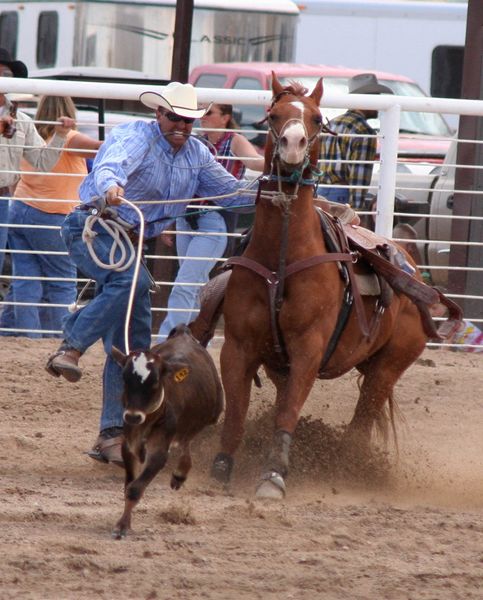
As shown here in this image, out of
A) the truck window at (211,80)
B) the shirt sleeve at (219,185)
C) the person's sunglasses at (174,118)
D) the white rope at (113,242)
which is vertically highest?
the truck window at (211,80)

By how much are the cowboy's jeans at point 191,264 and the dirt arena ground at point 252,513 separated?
2.40 feet

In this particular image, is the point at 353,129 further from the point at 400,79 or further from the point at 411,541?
the point at 400,79

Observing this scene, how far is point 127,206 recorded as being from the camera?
6.06 metres

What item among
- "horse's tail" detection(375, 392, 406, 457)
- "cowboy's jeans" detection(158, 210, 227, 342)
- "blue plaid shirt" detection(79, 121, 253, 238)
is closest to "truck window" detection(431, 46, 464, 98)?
"cowboy's jeans" detection(158, 210, 227, 342)

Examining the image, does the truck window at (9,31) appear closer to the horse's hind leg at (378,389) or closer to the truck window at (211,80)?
the truck window at (211,80)

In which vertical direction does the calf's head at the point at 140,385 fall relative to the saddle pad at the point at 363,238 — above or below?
below

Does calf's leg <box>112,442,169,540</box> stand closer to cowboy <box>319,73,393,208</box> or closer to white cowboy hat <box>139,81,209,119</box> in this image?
white cowboy hat <box>139,81,209,119</box>

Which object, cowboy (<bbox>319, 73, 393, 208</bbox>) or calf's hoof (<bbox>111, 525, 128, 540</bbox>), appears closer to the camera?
calf's hoof (<bbox>111, 525, 128, 540</bbox>)

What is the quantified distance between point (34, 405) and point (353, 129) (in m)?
3.04

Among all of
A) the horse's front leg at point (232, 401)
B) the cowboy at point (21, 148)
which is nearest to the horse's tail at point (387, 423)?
the horse's front leg at point (232, 401)

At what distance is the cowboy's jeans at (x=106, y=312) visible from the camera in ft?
19.6

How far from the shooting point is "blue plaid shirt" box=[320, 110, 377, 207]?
350 inches

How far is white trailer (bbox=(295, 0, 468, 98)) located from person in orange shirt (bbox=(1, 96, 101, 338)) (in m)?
9.04

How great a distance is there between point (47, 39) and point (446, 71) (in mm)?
5297
